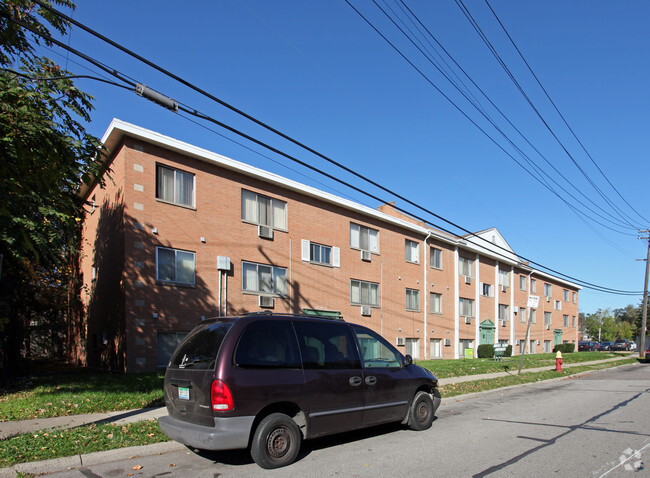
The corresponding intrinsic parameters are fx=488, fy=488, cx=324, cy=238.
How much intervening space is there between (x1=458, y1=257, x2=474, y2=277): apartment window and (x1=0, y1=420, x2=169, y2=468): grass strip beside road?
2699 centimetres

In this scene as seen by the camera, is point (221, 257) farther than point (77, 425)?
Yes

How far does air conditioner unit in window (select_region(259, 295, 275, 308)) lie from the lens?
723 inches

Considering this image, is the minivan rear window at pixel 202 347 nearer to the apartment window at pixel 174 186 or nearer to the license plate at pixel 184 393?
the license plate at pixel 184 393

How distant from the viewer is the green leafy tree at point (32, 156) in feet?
27.1

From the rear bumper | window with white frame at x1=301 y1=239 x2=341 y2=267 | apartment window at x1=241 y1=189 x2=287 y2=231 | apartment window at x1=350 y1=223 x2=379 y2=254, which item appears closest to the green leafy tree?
the rear bumper

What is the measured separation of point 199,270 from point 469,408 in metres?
9.83

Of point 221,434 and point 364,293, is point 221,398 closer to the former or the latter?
point 221,434

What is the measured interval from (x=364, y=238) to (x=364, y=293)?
9.00ft

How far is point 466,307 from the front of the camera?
32531mm

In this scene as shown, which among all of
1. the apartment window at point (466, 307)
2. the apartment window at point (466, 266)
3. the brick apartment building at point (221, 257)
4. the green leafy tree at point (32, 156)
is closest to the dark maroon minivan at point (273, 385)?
the green leafy tree at point (32, 156)

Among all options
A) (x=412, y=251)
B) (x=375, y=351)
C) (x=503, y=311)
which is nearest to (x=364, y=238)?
(x=412, y=251)

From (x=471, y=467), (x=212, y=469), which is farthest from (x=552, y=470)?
(x=212, y=469)

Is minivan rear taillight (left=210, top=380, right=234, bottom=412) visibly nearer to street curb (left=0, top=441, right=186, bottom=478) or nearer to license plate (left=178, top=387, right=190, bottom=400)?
license plate (left=178, top=387, right=190, bottom=400)

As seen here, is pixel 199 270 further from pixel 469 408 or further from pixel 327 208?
pixel 469 408
